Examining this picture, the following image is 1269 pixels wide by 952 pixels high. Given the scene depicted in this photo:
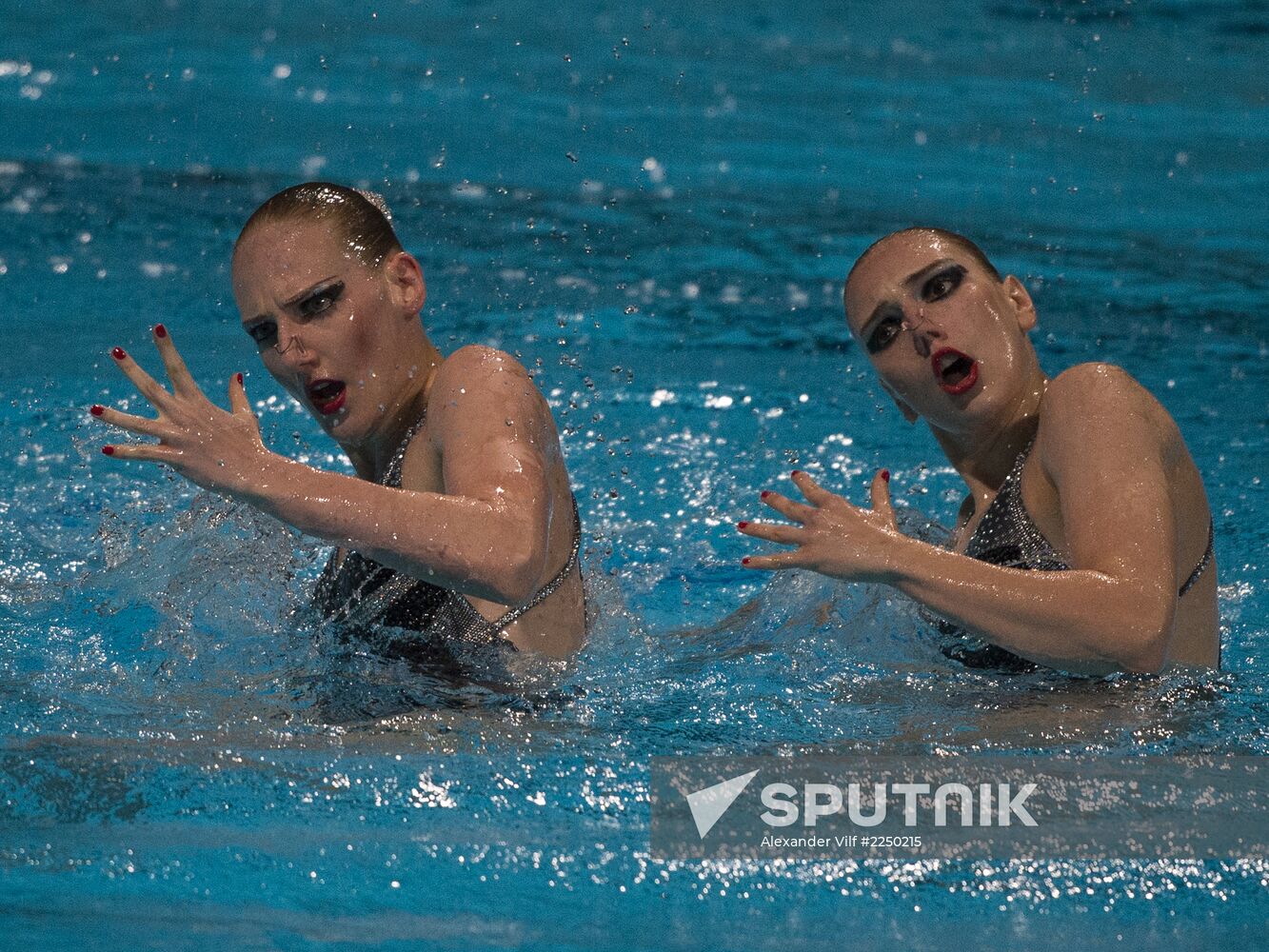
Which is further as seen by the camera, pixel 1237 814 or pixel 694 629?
pixel 694 629

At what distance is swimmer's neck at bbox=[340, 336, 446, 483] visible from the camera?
120 inches

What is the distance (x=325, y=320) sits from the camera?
2.95 meters

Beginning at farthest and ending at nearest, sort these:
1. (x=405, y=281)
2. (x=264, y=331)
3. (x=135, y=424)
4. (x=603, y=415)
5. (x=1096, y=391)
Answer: (x=603, y=415), (x=405, y=281), (x=264, y=331), (x=1096, y=391), (x=135, y=424)

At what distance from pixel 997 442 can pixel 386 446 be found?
1.25m

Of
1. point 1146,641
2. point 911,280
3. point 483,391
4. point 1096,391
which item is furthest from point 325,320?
point 1146,641

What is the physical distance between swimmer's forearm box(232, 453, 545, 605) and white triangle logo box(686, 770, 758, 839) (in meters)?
0.56

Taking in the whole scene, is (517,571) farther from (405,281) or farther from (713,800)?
(405,281)

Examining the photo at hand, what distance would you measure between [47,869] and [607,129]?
19.7 ft

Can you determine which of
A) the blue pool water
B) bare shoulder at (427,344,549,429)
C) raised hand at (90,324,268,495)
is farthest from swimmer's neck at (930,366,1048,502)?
raised hand at (90,324,268,495)

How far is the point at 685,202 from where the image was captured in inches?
286

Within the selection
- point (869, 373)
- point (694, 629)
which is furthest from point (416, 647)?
point (869, 373)

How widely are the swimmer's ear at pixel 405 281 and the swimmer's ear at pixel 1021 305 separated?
4.06 ft

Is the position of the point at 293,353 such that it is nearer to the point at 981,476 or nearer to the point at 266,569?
the point at 266,569

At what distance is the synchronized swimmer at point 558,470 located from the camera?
244 cm
